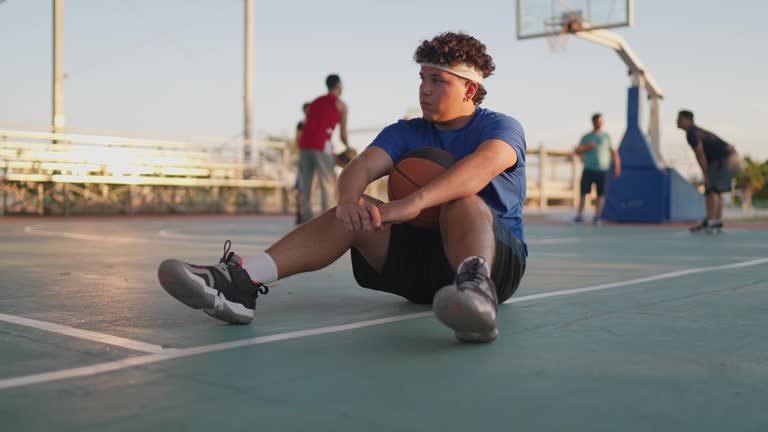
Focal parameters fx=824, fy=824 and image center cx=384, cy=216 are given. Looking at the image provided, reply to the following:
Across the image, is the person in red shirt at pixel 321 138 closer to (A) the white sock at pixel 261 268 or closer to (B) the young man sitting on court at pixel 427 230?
(B) the young man sitting on court at pixel 427 230

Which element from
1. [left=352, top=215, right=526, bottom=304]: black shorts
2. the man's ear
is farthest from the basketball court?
the man's ear

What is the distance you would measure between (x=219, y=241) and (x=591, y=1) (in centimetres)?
1110

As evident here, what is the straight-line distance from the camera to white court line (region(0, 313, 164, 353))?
221 cm

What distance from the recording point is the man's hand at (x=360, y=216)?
2.48 metres

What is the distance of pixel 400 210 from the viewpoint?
8.20ft

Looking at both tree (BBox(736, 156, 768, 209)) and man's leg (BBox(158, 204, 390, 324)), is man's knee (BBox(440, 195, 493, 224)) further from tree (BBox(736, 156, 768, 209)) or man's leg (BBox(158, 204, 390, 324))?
tree (BBox(736, 156, 768, 209))

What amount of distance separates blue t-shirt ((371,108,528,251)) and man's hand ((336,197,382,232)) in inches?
16.1

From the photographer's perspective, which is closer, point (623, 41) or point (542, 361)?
point (542, 361)

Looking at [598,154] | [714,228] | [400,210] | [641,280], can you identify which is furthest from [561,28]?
[400,210]

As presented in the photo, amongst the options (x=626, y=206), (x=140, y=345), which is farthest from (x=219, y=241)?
(x=626, y=206)

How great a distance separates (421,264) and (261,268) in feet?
1.87

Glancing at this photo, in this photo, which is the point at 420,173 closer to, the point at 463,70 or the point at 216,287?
the point at 463,70

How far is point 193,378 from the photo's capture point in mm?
1839

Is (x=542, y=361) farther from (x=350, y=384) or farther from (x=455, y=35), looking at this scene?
(x=455, y=35)
